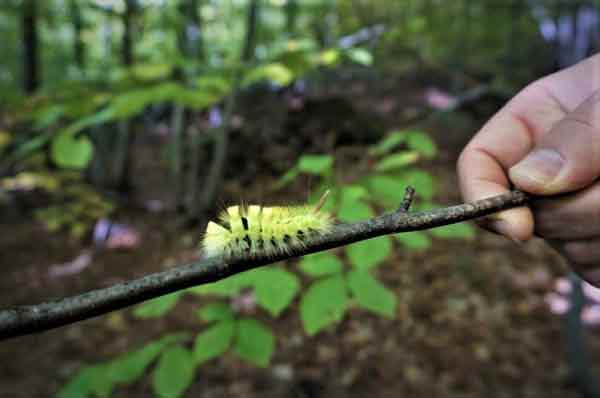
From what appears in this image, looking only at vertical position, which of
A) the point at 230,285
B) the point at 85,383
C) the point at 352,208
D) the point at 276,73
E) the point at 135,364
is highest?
the point at 276,73

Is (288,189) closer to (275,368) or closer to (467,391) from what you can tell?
(275,368)

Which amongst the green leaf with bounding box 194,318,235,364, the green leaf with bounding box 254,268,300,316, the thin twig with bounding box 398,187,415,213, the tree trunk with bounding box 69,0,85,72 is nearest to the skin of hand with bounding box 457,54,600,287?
the thin twig with bounding box 398,187,415,213

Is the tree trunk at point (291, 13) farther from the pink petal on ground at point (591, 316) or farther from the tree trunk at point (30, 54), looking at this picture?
the pink petal on ground at point (591, 316)

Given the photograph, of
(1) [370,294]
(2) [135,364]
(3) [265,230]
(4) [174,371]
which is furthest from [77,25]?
(3) [265,230]

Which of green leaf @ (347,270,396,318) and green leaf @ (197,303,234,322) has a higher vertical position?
green leaf @ (347,270,396,318)

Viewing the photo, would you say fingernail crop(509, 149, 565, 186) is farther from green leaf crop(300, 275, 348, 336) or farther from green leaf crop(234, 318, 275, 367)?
green leaf crop(234, 318, 275, 367)

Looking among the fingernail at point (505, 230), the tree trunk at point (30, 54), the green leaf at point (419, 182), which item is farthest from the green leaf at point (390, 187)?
the tree trunk at point (30, 54)

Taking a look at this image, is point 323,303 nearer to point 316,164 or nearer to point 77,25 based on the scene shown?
point 316,164
